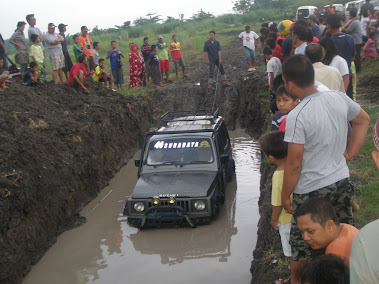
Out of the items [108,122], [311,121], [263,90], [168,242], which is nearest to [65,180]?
[168,242]

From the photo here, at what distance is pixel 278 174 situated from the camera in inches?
170

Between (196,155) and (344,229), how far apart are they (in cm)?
598

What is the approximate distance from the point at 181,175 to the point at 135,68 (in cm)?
1140

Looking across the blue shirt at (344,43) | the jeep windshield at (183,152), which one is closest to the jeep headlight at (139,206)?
the jeep windshield at (183,152)

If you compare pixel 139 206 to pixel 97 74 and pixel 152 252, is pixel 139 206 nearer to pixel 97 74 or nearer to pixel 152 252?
pixel 152 252

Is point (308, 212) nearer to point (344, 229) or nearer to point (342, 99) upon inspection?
point (344, 229)

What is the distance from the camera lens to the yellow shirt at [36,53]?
45.8ft

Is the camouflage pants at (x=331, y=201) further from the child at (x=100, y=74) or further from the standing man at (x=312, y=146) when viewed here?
the child at (x=100, y=74)

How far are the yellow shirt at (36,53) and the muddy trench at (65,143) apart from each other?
3.01 feet

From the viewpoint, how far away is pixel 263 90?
16266 mm

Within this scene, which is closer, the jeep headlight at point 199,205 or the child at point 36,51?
the jeep headlight at point 199,205

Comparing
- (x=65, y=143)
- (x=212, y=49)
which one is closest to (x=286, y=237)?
(x=65, y=143)

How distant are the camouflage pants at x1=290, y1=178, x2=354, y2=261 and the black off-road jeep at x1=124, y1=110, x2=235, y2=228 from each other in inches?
168

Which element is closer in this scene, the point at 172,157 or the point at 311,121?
the point at 311,121
